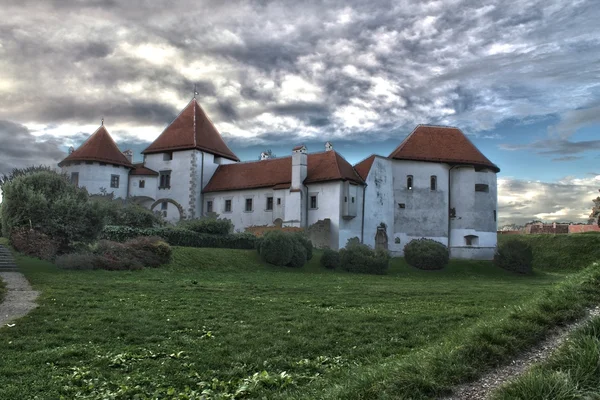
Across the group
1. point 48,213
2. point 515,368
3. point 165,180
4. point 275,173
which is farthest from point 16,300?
point 165,180

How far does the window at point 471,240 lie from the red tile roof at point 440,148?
6.35 m

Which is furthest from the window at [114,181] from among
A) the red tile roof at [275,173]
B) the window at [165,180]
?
the red tile roof at [275,173]

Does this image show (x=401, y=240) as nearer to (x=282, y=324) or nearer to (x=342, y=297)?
(x=342, y=297)

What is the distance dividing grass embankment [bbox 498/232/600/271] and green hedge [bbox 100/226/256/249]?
23.1m

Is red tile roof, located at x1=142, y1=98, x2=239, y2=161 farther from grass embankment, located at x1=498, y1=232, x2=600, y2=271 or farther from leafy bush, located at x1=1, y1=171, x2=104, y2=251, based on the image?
grass embankment, located at x1=498, y1=232, x2=600, y2=271

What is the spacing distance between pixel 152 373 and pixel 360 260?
24.3m

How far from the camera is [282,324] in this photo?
35.0ft

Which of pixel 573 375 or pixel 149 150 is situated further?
pixel 149 150

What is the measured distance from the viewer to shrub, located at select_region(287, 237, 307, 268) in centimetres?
3017

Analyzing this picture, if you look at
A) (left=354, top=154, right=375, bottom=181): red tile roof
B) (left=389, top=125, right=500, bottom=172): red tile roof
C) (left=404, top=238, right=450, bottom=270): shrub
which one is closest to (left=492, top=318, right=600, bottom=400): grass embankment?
(left=404, top=238, right=450, bottom=270): shrub

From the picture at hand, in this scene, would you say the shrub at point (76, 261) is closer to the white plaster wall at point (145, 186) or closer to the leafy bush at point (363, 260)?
the leafy bush at point (363, 260)

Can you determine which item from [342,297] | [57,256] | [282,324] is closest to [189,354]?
[282,324]

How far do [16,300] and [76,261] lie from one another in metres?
8.63

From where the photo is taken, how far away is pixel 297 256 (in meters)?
30.2
